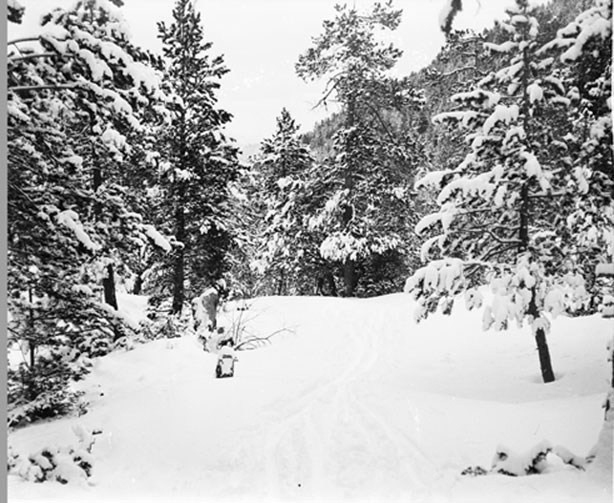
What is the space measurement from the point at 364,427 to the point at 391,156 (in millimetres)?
2276

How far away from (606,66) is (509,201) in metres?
0.98

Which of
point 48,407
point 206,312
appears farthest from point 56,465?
point 206,312

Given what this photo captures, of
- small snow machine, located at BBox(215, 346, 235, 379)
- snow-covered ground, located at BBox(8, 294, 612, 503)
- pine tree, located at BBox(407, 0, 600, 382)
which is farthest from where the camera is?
small snow machine, located at BBox(215, 346, 235, 379)

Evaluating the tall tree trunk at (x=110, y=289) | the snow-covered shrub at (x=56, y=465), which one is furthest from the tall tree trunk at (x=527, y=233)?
the tall tree trunk at (x=110, y=289)

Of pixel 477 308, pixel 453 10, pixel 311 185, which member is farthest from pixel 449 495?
pixel 311 185

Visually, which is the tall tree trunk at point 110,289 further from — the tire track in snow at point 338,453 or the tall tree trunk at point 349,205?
the tall tree trunk at point 349,205

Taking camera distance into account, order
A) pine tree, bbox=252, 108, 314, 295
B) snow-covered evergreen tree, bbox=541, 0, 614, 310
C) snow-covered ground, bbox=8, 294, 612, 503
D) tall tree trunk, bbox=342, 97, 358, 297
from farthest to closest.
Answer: pine tree, bbox=252, 108, 314, 295, tall tree trunk, bbox=342, 97, 358, 297, snow-covered ground, bbox=8, 294, 612, 503, snow-covered evergreen tree, bbox=541, 0, 614, 310

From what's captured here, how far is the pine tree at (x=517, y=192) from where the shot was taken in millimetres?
2951

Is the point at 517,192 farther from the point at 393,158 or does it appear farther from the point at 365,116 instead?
the point at 365,116

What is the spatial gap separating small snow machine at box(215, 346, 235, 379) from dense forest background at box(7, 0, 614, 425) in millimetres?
930

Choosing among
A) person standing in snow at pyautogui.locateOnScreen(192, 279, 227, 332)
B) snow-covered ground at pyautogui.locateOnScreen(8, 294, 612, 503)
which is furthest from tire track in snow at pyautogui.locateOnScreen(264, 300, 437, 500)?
person standing in snow at pyautogui.locateOnScreen(192, 279, 227, 332)

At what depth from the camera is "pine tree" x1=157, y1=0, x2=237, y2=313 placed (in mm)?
6625

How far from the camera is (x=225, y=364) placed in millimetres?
4773

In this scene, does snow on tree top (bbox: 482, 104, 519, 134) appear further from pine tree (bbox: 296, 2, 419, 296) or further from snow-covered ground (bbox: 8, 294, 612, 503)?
snow-covered ground (bbox: 8, 294, 612, 503)
